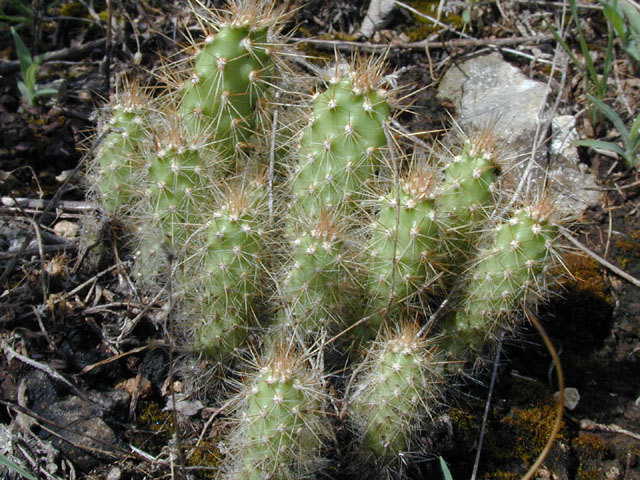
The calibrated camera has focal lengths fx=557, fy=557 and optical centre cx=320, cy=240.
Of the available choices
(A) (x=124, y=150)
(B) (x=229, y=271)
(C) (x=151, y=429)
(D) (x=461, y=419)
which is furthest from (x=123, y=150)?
(D) (x=461, y=419)

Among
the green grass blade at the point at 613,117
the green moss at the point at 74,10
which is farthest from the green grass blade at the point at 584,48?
the green moss at the point at 74,10

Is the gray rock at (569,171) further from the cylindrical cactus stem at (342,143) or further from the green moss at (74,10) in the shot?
the green moss at (74,10)

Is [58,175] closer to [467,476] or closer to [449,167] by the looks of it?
[449,167]

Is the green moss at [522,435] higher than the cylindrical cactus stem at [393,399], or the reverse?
the cylindrical cactus stem at [393,399]

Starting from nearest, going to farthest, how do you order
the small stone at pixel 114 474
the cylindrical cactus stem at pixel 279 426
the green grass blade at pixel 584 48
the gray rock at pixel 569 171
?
the cylindrical cactus stem at pixel 279 426
the small stone at pixel 114 474
the green grass blade at pixel 584 48
the gray rock at pixel 569 171

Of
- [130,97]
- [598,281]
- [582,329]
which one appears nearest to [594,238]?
[598,281]

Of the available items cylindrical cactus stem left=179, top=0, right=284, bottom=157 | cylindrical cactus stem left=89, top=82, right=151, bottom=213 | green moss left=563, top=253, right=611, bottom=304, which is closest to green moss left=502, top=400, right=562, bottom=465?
green moss left=563, top=253, right=611, bottom=304
